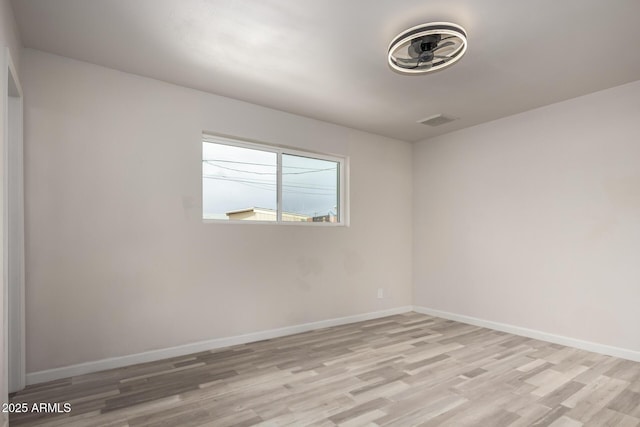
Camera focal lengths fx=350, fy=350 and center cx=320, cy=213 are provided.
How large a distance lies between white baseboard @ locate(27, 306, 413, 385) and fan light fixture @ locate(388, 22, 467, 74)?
119 inches

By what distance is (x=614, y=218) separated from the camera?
138 inches

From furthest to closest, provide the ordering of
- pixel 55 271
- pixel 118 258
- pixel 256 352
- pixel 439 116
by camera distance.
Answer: pixel 439 116 < pixel 256 352 < pixel 118 258 < pixel 55 271

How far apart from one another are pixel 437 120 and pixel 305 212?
2063mm

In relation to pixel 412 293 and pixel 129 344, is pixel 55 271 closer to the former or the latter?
pixel 129 344

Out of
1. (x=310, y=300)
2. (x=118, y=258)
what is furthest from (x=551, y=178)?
(x=118, y=258)

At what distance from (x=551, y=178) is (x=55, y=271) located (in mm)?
5005

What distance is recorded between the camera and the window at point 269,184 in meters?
3.84

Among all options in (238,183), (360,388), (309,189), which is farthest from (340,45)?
(360,388)

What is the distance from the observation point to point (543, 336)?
156 inches

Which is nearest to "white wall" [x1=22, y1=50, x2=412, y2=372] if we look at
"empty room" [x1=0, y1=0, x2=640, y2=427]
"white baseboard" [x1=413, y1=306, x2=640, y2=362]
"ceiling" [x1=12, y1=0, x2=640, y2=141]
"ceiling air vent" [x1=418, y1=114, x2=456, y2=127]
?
"empty room" [x1=0, y1=0, x2=640, y2=427]

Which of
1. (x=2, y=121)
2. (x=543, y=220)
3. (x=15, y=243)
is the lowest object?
(x=15, y=243)

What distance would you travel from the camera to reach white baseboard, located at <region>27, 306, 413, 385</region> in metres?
2.82

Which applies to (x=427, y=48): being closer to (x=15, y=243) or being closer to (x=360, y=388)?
(x=360, y=388)

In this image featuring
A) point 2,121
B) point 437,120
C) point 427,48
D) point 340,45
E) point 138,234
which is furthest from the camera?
point 437,120
